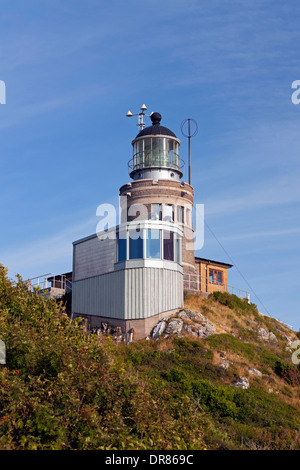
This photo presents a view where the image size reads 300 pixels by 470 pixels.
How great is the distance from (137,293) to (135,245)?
9.99 feet

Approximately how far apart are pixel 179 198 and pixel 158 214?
2.13 meters

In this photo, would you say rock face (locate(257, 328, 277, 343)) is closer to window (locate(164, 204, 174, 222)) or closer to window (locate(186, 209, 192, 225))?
window (locate(186, 209, 192, 225))

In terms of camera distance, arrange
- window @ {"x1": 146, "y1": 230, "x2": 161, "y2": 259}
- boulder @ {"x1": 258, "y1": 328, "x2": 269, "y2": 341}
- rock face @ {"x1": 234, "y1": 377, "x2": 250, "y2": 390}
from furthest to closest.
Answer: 1. boulder @ {"x1": 258, "y1": 328, "x2": 269, "y2": 341}
2. window @ {"x1": 146, "y1": 230, "x2": 161, "y2": 259}
3. rock face @ {"x1": 234, "y1": 377, "x2": 250, "y2": 390}

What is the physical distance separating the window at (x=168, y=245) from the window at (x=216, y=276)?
12.1 meters

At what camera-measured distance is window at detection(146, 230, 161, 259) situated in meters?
39.0

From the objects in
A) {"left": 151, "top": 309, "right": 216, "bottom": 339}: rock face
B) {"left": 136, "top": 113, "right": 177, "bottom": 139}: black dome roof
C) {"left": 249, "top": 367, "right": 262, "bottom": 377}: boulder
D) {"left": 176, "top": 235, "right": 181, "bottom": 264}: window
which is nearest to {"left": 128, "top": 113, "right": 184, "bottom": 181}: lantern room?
{"left": 136, "top": 113, "right": 177, "bottom": 139}: black dome roof

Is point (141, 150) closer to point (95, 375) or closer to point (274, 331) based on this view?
point (274, 331)

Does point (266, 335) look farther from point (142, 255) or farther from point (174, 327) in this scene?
point (142, 255)

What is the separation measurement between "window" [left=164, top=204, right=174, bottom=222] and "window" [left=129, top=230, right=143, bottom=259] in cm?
670

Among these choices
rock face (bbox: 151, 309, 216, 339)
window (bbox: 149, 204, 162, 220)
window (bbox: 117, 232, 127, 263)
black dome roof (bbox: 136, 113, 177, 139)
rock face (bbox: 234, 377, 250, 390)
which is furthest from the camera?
black dome roof (bbox: 136, 113, 177, 139)

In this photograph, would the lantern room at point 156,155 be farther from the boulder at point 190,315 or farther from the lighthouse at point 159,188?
the boulder at point 190,315

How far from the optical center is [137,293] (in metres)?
38.3

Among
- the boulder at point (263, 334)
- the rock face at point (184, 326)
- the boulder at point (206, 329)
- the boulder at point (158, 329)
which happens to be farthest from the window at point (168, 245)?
the boulder at point (263, 334)

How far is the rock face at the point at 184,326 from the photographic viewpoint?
37.5m
